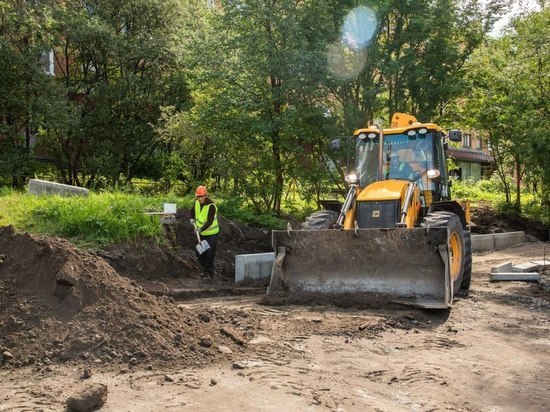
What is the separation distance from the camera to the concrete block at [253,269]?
1097 centimetres

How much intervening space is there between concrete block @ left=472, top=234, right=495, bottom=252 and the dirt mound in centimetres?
1356

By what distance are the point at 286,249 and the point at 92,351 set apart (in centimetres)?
413

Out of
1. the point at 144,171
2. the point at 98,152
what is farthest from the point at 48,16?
the point at 144,171

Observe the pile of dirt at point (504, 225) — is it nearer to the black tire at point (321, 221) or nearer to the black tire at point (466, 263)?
the black tire at point (466, 263)

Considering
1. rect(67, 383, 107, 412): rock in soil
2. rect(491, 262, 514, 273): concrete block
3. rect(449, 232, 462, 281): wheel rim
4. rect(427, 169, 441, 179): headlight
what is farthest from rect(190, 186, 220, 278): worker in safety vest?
rect(67, 383, 107, 412): rock in soil

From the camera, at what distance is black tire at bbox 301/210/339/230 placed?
9.53m

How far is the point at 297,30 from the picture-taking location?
14172 mm

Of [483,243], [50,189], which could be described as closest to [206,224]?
[50,189]

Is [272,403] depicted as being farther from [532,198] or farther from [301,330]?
[532,198]

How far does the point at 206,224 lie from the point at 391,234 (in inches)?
161

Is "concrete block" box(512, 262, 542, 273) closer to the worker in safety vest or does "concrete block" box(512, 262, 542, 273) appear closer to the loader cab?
the loader cab

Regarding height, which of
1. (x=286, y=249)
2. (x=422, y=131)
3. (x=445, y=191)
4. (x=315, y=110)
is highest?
(x=315, y=110)

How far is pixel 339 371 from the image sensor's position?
17.2 ft

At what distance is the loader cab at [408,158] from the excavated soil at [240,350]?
248cm
